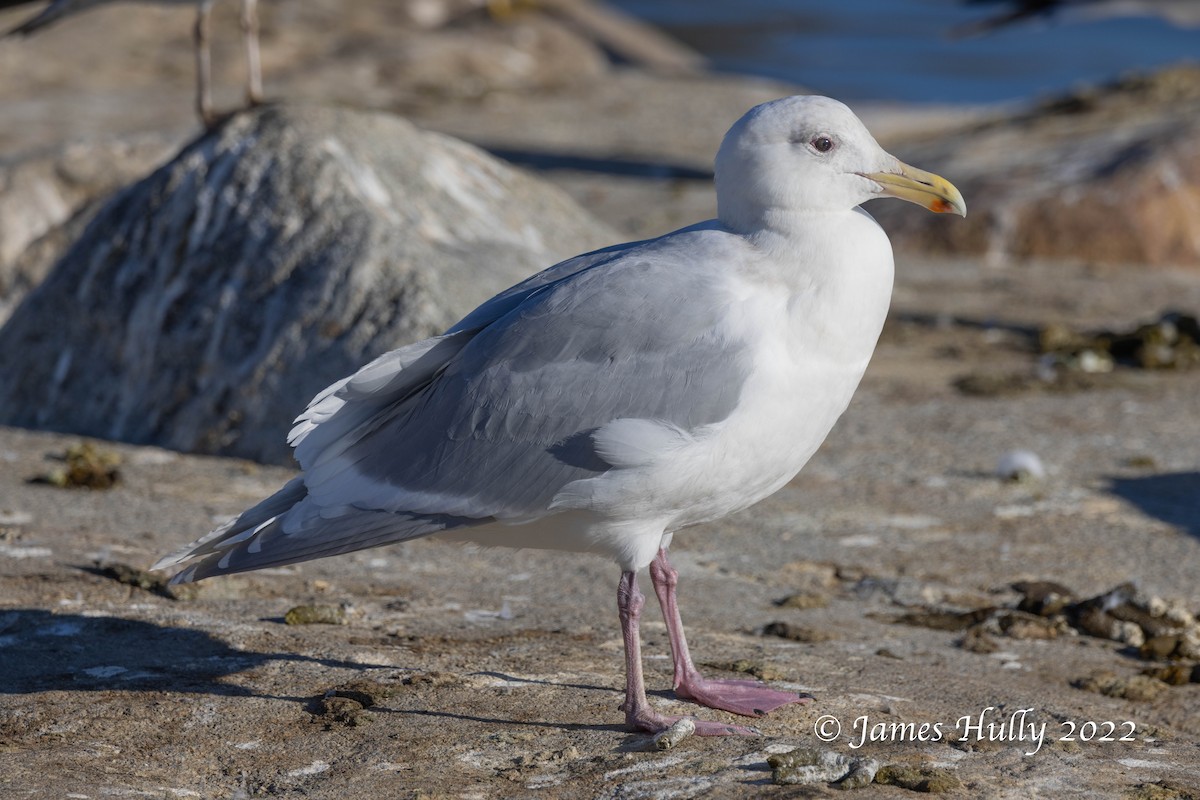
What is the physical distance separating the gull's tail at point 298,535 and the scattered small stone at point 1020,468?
315cm

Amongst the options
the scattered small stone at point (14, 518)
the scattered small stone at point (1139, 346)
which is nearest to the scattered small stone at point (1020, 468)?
the scattered small stone at point (1139, 346)

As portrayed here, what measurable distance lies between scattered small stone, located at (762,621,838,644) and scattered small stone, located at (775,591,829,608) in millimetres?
273

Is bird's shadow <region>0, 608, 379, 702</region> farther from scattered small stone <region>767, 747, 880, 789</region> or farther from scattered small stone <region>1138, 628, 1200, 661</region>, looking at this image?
scattered small stone <region>1138, 628, 1200, 661</region>

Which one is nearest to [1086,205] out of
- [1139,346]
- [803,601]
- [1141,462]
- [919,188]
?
[1139,346]

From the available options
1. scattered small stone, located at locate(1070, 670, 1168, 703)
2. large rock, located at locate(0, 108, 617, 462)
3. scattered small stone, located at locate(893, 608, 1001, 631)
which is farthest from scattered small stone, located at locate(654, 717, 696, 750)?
large rock, located at locate(0, 108, 617, 462)

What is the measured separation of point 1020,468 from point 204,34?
5325 millimetres

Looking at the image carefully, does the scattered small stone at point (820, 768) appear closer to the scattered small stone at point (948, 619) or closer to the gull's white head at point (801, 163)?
the gull's white head at point (801, 163)

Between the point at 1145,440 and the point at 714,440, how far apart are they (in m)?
3.88

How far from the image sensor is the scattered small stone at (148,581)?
14.4ft

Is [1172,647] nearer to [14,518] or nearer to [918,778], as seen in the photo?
[918,778]

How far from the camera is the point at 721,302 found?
346 centimetres

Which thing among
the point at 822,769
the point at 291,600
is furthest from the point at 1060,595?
the point at 291,600

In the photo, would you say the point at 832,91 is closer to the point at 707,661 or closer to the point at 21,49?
Result: the point at 21,49

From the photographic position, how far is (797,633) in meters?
4.40
